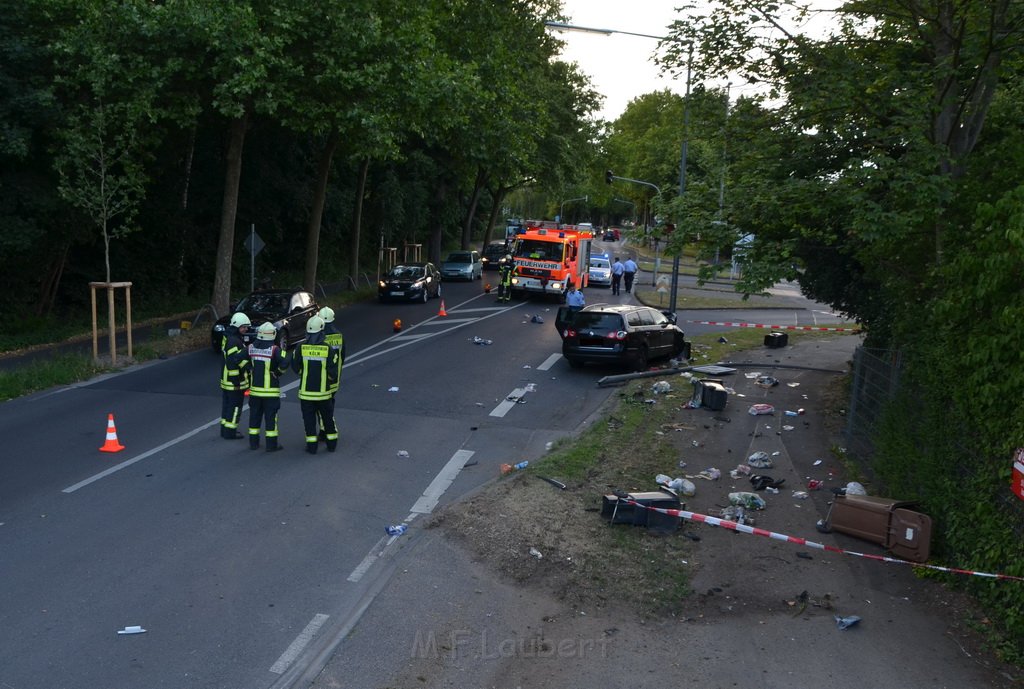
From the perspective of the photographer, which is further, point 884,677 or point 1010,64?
point 1010,64

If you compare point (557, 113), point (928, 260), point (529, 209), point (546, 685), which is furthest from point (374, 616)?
point (529, 209)

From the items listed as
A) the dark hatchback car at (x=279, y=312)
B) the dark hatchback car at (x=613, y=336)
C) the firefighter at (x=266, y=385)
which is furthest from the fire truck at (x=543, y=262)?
the firefighter at (x=266, y=385)

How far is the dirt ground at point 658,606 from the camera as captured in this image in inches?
251

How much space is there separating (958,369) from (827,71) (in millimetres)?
5519

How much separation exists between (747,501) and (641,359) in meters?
9.20

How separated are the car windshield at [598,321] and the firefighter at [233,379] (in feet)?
27.2

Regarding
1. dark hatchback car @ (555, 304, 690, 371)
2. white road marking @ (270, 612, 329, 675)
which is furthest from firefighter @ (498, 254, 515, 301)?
white road marking @ (270, 612, 329, 675)

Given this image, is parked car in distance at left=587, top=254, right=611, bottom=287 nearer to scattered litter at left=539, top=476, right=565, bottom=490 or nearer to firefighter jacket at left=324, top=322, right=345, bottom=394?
firefighter jacket at left=324, top=322, right=345, bottom=394

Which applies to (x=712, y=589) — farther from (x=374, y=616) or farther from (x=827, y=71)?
(x=827, y=71)

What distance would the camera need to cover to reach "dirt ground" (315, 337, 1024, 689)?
6.38 meters

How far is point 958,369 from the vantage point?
25.7 feet

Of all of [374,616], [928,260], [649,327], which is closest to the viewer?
[374,616]

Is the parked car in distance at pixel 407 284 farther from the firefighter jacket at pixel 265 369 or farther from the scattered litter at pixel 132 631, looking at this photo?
the scattered litter at pixel 132 631

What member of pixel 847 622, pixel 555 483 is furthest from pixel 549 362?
pixel 847 622
